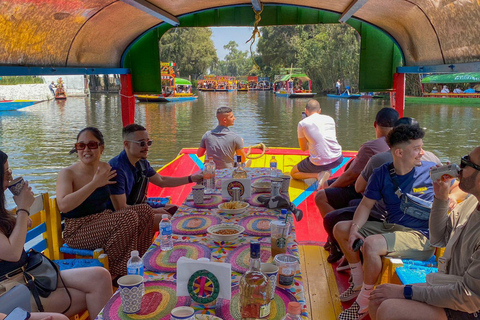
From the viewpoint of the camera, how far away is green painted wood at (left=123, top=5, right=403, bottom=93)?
5051 millimetres

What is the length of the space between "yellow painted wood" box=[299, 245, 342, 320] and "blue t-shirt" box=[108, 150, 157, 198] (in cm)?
162

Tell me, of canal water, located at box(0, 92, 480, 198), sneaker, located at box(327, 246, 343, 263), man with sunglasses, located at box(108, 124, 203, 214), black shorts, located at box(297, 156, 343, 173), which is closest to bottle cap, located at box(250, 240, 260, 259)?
man with sunglasses, located at box(108, 124, 203, 214)

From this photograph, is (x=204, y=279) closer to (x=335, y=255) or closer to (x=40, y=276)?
(x=40, y=276)

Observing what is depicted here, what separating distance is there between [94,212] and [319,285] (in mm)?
1821

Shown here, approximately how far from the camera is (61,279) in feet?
7.19

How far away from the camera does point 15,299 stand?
1.90m

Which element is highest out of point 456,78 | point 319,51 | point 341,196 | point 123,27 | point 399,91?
point 319,51

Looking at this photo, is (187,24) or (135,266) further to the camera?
(187,24)

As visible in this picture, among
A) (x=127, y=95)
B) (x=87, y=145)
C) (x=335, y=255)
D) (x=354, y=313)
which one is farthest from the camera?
(x=127, y=95)

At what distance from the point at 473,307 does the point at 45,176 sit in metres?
13.2

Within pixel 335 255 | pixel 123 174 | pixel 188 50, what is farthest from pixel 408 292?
pixel 188 50

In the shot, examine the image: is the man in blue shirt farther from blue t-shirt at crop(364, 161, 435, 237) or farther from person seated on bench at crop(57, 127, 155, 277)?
person seated on bench at crop(57, 127, 155, 277)

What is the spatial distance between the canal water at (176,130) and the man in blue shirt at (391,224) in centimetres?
1070

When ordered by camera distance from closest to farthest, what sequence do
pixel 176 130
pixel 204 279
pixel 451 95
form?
pixel 204 279 < pixel 176 130 < pixel 451 95
